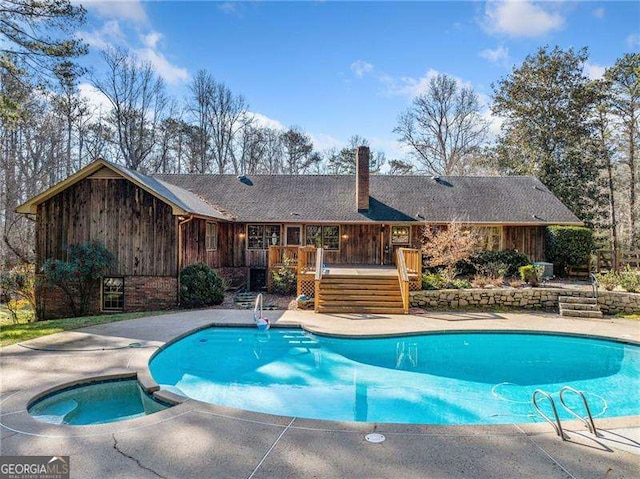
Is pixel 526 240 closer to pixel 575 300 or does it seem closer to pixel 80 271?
pixel 575 300

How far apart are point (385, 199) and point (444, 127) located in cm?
1717

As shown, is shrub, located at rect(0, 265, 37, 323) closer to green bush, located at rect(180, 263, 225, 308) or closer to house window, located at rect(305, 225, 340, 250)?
green bush, located at rect(180, 263, 225, 308)

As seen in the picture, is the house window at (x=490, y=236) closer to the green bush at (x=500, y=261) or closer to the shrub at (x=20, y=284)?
the green bush at (x=500, y=261)

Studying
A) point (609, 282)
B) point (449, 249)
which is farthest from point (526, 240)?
point (449, 249)

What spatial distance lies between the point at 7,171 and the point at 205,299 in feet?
50.6

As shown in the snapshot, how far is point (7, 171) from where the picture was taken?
20.5 meters

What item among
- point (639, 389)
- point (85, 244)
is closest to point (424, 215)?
point (639, 389)

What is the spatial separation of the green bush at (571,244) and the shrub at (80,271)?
18.9 meters

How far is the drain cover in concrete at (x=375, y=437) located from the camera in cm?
435

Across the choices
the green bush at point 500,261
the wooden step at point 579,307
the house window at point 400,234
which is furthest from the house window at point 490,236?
the wooden step at point 579,307

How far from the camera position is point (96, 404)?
5.80 m

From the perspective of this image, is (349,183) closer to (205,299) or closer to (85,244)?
(205,299)

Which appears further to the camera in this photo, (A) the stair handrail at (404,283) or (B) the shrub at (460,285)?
(B) the shrub at (460,285)
